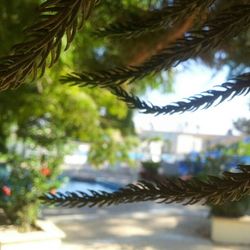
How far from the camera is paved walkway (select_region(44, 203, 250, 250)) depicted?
7.58 metres

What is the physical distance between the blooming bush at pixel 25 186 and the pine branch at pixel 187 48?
580 centimetres

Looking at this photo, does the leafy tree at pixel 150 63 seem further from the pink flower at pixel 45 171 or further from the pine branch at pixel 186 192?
the pink flower at pixel 45 171

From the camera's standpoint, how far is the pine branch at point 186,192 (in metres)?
1.30

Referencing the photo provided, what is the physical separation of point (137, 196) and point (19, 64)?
54 cm

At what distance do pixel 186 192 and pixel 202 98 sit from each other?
34cm

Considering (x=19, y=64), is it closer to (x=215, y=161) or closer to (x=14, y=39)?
(x=14, y=39)

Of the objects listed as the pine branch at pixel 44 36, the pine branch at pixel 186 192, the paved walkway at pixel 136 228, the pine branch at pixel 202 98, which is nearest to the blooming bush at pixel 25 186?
the paved walkway at pixel 136 228

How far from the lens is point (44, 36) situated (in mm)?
1063

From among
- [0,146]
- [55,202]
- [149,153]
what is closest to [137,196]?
[55,202]

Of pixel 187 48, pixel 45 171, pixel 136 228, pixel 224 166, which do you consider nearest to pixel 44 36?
pixel 187 48

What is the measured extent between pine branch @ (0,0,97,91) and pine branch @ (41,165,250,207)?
0.49 m

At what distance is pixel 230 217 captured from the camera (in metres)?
8.98

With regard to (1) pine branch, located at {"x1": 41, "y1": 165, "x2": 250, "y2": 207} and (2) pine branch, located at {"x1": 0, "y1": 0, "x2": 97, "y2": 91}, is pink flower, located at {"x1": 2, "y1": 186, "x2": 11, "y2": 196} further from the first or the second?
(2) pine branch, located at {"x1": 0, "y1": 0, "x2": 97, "y2": 91}

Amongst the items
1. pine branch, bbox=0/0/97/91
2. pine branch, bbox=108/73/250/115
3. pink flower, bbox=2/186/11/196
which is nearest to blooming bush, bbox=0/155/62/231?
pink flower, bbox=2/186/11/196
